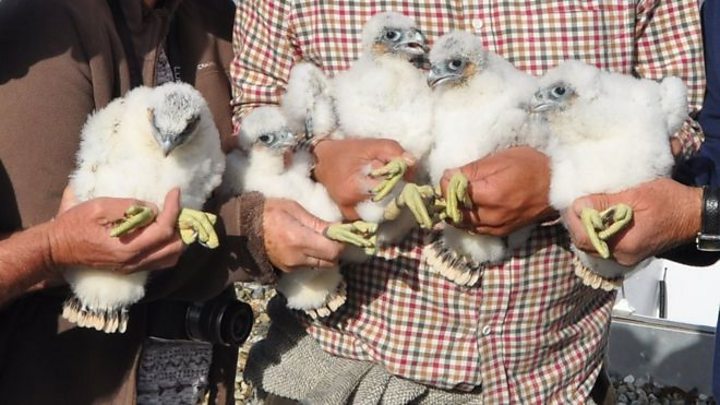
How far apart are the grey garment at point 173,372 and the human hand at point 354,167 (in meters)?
0.65

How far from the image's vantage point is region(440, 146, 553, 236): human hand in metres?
2.25

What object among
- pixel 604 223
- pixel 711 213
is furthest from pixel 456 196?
pixel 711 213

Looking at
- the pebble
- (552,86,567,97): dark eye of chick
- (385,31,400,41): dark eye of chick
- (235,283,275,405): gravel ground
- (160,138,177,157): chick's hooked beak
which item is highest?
(385,31,400,41): dark eye of chick

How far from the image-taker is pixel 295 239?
2359mm

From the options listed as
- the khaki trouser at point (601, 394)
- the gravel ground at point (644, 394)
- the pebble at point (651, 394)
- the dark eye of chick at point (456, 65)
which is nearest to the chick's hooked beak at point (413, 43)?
the dark eye of chick at point (456, 65)

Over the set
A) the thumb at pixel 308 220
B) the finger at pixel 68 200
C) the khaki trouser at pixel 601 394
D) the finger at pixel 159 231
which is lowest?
the khaki trouser at pixel 601 394

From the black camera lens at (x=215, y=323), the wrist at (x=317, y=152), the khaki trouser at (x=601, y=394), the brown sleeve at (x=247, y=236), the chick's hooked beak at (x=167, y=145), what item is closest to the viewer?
the chick's hooked beak at (x=167, y=145)

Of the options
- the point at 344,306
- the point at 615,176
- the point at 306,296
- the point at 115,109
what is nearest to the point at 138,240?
the point at 115,109

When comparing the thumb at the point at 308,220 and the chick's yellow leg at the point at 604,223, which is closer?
the chick's yellow leg at the point at 604,223

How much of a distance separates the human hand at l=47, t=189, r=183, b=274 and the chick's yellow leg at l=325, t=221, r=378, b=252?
1.21ft

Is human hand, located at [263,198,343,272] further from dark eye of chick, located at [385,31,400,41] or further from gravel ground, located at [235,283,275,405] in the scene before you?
gravel ground, located at [235,283,275,405]

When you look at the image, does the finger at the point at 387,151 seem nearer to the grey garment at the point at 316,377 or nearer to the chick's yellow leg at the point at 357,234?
the chick's yellow leg at the point at 357,234

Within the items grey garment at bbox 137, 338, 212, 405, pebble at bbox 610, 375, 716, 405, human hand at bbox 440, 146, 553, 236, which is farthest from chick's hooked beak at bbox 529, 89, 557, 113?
pebble at bbox 610, 375, 716, 405

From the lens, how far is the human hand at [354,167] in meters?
2.31
